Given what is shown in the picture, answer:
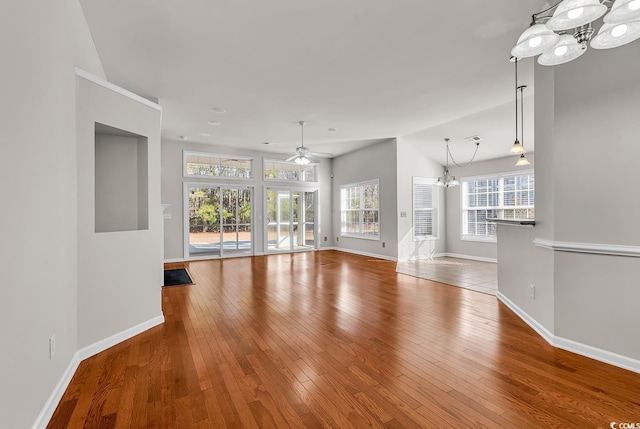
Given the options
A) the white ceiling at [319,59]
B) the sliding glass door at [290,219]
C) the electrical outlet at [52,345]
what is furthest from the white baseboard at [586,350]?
the sliding glass door at [290,219]

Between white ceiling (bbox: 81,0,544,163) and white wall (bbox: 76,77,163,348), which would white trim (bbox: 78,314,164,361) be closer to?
white wall (bbox: 76,77,163,348)

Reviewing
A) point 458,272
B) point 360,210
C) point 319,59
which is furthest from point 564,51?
point 360,210

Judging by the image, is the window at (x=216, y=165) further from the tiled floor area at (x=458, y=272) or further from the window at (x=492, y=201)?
the window at (x=492, y=201)

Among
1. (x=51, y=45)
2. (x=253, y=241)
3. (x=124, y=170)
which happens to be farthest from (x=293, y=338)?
(x=253, y=241)

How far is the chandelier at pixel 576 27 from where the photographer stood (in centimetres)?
142

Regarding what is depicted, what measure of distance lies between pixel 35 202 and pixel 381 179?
6815 mm

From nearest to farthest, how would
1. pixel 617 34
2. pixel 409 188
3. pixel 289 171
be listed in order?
pixel 617 34
pixel 409 188
pixel 289 171

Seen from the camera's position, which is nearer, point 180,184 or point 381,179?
point 180,184

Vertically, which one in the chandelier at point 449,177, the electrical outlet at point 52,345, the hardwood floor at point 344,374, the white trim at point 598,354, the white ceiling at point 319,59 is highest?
the white ceiling at point 319,59

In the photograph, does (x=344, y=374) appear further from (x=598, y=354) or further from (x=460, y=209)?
(x=460, y=209)

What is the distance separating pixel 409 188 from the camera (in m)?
7.33

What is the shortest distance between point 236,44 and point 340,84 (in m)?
1.50

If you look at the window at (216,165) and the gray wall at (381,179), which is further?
the window at (216,165)

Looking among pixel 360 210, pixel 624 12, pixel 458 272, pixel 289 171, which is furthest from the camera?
pixel 289 171
